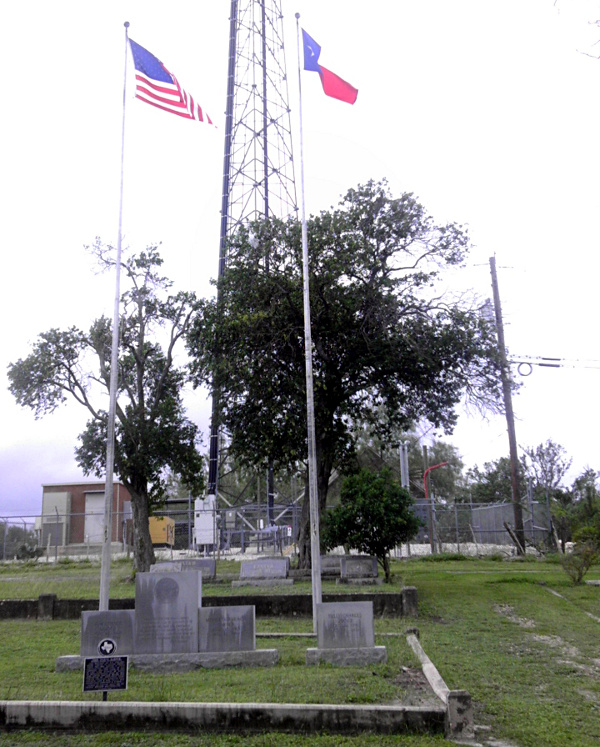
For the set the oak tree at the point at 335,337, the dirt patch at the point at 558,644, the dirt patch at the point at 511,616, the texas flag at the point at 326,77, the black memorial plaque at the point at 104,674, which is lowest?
the dirt patch at the point at 558,644

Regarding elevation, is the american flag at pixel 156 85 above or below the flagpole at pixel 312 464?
above

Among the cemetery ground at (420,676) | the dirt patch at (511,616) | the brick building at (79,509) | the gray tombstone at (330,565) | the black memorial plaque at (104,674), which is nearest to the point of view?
the cemetery ground at (420,676)

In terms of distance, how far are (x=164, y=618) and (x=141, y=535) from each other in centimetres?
1412

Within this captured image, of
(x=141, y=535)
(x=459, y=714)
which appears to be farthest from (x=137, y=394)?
(x=459, y=714)

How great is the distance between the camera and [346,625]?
10.4 m

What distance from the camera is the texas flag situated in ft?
56.7

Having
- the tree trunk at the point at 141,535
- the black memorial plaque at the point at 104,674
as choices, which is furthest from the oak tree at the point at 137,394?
the black memorial plaque at the point at 104,674

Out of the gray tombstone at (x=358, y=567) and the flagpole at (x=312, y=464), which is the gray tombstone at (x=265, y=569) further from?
the flagpole at (x=312, y=464)

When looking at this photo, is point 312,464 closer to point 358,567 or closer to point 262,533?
point 358,567

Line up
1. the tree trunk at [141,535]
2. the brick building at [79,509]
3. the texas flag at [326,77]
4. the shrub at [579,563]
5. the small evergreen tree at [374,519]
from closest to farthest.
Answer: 1. the texas flag at [326,77]
2. the small evergreen tree at [374,519]
3. the shrub at [579,563]
4. the tree trunk at [141,535]
5. the brick building at [79,509]

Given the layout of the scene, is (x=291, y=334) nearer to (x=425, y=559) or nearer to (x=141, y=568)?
(x=141, y=568)

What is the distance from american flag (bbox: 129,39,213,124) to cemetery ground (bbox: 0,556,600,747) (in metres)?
11.8

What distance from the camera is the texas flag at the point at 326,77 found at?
17.3 m

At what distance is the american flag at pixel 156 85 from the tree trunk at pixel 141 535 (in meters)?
12.4
